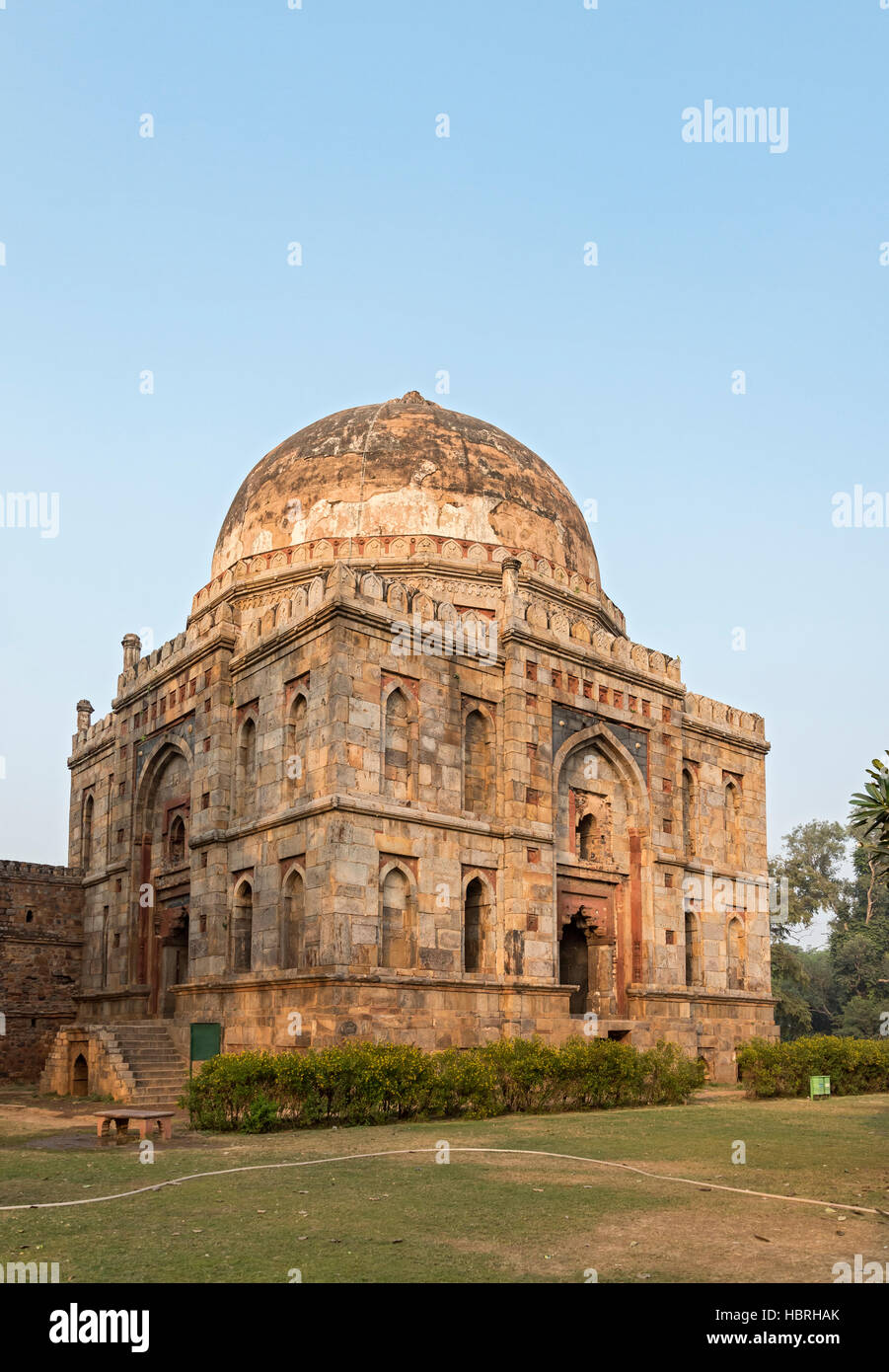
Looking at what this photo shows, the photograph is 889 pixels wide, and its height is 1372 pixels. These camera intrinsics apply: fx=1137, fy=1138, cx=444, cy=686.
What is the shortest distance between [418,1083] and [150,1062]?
745 centimetres

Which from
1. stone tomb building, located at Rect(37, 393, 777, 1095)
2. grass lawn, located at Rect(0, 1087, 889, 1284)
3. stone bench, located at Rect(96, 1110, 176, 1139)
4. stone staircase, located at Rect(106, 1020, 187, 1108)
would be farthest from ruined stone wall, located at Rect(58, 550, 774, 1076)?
grass lawn, located at Rect(0, 1087, 889, 1284)

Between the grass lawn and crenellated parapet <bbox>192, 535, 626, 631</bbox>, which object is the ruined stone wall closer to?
crenellated parapet <bbox>192, 535, 626, 631</bbox>

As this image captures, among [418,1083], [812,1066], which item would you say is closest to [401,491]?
[418,1083]

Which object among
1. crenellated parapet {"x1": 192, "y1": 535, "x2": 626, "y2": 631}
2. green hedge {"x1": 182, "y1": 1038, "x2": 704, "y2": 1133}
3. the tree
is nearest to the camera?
green hedge {"x1": 182, "y1": 1038, "x2": 704, "y2": 1133}

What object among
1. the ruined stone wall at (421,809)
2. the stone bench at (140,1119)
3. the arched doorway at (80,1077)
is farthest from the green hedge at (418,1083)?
the arched doorway at (80,1077)

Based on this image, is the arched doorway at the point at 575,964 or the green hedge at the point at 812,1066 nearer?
the green hedge at the point at 812,1066

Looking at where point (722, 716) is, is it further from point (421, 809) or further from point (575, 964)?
point (421, 809)

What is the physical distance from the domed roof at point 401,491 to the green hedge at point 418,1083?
12.9 metres

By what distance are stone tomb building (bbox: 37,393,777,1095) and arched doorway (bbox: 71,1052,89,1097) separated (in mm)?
182

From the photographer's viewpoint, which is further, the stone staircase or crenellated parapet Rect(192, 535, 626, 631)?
crenellated parapet Rect(192, 535, 626, 631)

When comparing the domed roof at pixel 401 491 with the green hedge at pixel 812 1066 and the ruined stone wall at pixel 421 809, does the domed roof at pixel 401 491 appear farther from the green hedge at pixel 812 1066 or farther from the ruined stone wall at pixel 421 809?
the green hedge at pixel 812 1066

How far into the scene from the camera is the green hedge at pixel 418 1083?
15.7 meters

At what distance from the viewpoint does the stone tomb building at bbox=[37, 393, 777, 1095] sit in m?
20.8
